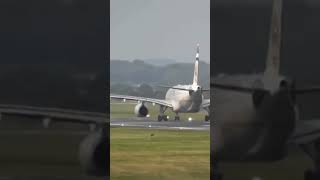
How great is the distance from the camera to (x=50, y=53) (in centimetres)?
478

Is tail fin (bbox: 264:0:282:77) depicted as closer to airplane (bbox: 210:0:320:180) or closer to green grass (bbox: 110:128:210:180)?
airplane (bbox: 210:0:320:180)

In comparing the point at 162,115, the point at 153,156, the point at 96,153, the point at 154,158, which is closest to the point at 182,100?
the point at 162,115

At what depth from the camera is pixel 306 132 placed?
4.93m

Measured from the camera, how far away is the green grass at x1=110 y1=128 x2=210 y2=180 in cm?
652

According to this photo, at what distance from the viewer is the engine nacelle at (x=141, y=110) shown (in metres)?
14.9

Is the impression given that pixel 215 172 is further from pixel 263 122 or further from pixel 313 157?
pixel 313 157

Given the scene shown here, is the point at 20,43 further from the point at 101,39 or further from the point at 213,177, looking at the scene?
the point at 213,177

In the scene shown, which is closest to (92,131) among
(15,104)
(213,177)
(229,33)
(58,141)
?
(58,141)

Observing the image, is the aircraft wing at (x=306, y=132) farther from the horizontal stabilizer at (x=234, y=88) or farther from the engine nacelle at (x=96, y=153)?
the engine nacelle at (x=96, y=153)

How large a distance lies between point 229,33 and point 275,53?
440 millimetres

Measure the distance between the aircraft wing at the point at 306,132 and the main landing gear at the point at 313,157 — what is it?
0.05 m

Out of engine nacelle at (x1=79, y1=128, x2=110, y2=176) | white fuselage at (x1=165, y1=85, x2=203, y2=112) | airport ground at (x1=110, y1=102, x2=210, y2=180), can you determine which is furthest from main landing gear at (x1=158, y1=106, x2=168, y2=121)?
engine nacelle at (x1=79, y1=128, x2=110, y2=176)

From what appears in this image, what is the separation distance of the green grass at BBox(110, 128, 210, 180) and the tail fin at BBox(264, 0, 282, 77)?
1.60 m

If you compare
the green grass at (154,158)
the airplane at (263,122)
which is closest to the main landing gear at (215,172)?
the airplane at (263,122)
